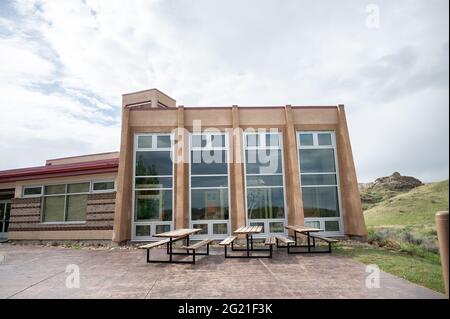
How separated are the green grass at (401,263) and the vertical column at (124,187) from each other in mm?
8202

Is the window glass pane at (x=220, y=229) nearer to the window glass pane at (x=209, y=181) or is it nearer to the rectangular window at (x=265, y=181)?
the rectangular window at (x=265, y=181)

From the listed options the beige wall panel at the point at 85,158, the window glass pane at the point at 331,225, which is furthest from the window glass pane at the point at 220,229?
the beige wall panel at the point at 85,158

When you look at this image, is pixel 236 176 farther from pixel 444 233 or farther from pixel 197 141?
pixel 444 233

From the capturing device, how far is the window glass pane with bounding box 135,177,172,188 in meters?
11.9

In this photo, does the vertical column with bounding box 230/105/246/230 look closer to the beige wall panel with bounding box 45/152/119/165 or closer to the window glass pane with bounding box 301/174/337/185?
the window glass pane with bounding box 301/174/337/185

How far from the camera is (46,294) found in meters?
4.93

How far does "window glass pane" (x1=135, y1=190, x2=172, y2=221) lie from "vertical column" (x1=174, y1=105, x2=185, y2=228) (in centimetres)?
44

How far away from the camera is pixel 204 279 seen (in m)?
5.83

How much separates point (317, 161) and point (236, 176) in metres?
3.80

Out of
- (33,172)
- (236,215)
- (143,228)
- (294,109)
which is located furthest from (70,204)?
(294,109)

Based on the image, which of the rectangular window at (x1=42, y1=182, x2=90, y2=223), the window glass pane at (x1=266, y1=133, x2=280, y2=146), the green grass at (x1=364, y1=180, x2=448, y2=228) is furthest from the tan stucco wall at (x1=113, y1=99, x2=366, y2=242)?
the green grass at (x1=364, y1=180, x2=448, y2=228)

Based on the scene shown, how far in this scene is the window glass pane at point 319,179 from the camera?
1205 cm

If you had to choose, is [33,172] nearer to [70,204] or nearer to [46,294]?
[70,204]

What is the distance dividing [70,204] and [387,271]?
41.5ft
